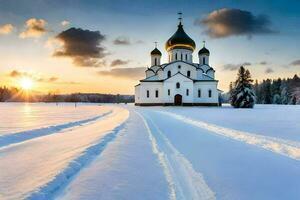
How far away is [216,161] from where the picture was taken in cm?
715

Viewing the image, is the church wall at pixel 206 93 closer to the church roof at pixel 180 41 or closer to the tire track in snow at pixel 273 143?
the church roof at pixel 180 41

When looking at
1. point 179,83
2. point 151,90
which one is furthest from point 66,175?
point 151,90

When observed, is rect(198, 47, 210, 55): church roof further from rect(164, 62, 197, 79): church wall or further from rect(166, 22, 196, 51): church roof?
rect(164, 62, 197, 79): church wall

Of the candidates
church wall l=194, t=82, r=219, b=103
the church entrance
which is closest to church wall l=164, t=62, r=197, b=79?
church wall l=194, t=82, r=219, b=103

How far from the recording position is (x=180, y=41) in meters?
56.2

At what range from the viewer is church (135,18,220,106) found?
5338 cm

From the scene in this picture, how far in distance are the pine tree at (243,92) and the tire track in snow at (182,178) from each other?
44.0 metres

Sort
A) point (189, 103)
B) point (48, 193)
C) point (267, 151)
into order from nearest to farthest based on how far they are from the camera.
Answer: point (48, 193) < point (267, 151) < point (189, 103)

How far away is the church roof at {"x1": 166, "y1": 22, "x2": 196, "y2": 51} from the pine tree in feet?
36.9

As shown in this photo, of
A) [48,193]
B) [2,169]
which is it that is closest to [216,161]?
[48,193]

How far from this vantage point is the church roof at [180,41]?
185 ft

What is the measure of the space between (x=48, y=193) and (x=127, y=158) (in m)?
3.05

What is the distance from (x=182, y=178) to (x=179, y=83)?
48350 mm

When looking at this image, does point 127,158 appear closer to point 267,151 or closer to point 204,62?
point 267,151
